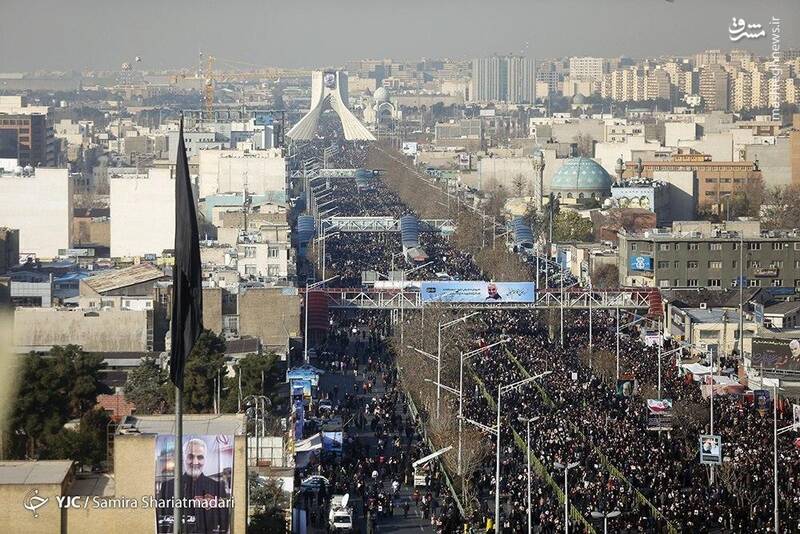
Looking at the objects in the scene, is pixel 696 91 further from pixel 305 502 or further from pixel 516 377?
pixel 305 502

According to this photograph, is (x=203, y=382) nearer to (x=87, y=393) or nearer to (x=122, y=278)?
(x=87, y=393)

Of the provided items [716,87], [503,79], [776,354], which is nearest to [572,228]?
[776,354]

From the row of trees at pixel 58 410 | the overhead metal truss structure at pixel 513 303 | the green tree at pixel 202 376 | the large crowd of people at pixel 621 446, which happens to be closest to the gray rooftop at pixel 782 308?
the large crowd of people at pixel 621 446

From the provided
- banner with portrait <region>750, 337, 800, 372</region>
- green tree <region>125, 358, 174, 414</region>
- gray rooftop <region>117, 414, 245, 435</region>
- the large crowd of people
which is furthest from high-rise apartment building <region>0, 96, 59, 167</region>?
gray rooftop <region>117, 414, 245, 435</region>

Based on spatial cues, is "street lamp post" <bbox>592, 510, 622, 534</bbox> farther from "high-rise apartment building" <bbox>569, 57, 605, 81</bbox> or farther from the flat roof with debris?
"high-rise apartment building" <bbox>569, 57, 605, 81</bbox>

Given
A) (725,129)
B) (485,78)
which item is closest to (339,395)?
(725,129)
